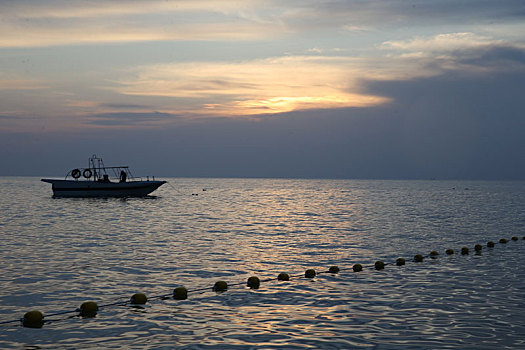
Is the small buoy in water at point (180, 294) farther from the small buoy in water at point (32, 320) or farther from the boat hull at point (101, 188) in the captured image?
the boat hull at point (101, 188)

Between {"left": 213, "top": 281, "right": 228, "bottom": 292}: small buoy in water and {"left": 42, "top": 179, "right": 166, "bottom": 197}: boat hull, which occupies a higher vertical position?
{"left": 42, "top": 179, "right": 166, "bottom": 197}: boat hull

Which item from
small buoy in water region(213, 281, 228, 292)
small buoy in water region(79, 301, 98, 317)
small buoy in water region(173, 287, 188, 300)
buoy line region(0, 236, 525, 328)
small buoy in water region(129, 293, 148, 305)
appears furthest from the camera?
small buoy in water region(213, 281, 228, 292)

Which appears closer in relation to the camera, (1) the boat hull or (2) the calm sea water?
(2) the calm sea water

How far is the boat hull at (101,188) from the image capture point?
91062 millimetres

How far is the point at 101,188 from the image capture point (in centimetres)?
9094

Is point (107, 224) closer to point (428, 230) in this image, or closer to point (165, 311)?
point (428, 230)

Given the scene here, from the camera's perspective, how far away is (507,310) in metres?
15.5

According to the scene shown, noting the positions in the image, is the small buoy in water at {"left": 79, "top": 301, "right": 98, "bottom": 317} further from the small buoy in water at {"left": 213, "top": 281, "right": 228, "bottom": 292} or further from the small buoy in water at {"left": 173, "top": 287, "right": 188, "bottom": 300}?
the small buoy in water at {"left": 213, "top": 281, "right": 228, "bottom": 292}

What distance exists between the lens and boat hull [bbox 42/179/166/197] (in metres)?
91.1

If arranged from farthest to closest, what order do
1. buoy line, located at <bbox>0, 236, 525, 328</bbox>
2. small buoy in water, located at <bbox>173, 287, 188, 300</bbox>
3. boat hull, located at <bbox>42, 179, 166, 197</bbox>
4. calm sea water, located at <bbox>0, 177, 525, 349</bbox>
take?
boat hull, located at <bbox>42, 179, 166, 197</bbox>
small buoy in water, located at <bbox>173, 287, 188, 300</bbox>
buoy line, located at <bbox>0, 236, 525, 328</bbox>
calm sea water, located at <bbox>0, 177, 525, 349</bbox>

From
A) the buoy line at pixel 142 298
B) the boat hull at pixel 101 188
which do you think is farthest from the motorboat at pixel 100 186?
the buoy line at pixel 142 298

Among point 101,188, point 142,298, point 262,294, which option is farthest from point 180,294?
point 101,188

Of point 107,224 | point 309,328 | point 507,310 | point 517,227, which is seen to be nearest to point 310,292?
point 309,328

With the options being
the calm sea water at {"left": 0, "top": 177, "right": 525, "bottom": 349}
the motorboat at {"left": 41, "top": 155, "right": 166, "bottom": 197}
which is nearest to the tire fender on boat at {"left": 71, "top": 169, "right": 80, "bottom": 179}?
the motorboat at {"left": 41, "top": 155, "right": 166, "bottom": 197}
